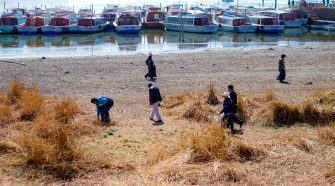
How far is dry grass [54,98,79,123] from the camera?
11.5m

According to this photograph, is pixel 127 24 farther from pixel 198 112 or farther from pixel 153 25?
pixel 198 112

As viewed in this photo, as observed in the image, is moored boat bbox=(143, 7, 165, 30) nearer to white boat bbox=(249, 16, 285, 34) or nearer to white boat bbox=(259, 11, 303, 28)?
white boat bbox=(249, 16, 285, 34)

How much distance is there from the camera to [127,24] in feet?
164

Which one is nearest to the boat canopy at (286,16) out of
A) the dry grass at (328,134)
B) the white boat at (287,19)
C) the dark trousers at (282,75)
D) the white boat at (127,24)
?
the white boat at (287,19)

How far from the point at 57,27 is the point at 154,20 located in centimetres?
1312

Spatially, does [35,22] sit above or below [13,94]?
above

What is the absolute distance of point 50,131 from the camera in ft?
30.1

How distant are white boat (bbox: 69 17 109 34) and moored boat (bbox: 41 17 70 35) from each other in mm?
811

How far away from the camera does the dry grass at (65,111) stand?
1154 centimetres

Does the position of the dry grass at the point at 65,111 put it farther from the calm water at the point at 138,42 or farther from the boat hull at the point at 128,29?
the boat hull at the point at 128,29

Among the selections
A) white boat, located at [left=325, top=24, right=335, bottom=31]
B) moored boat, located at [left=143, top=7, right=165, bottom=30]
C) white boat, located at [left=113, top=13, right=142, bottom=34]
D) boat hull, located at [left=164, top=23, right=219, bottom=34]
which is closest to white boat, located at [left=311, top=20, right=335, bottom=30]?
white boat, located at [left=325, top=24, right=335, bottom=31]

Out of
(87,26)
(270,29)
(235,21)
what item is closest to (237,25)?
(235,21)

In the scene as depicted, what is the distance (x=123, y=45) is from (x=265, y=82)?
Answer: 74.0 feet

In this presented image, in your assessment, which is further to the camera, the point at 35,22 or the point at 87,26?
the point at 87,26
